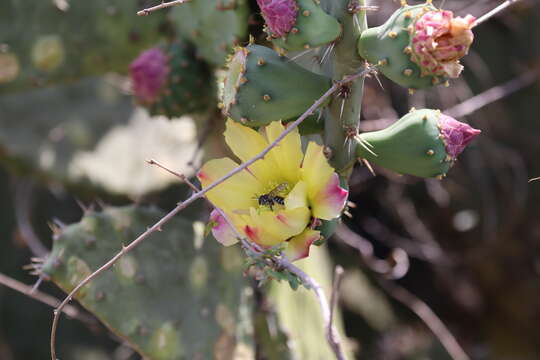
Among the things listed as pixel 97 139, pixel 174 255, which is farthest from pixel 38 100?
pixel 174 255

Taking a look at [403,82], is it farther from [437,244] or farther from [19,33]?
[437,244]

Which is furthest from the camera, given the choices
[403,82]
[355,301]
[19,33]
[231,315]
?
[355,301]

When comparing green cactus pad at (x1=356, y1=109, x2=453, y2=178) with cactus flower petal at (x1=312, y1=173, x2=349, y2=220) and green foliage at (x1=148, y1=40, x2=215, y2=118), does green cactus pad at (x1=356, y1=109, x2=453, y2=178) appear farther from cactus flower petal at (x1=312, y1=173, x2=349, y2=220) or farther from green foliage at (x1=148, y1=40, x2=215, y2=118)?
green foliage at (x1=148, y1=40, x2=215, y2=118)

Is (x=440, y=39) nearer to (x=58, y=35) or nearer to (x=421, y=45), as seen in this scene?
(x=421, y=45)

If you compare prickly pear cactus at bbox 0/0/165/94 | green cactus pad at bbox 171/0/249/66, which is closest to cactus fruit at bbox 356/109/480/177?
green cactus pad at bbox 171/0/249/66

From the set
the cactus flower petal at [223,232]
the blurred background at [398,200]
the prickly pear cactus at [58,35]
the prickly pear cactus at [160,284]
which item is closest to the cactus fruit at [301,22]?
the cactus flower petal at [223,232]

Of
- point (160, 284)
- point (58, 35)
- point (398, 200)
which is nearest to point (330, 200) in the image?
point (160, 284)

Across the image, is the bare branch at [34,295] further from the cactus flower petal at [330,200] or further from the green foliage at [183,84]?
the cactus flower petal at [330,200]
